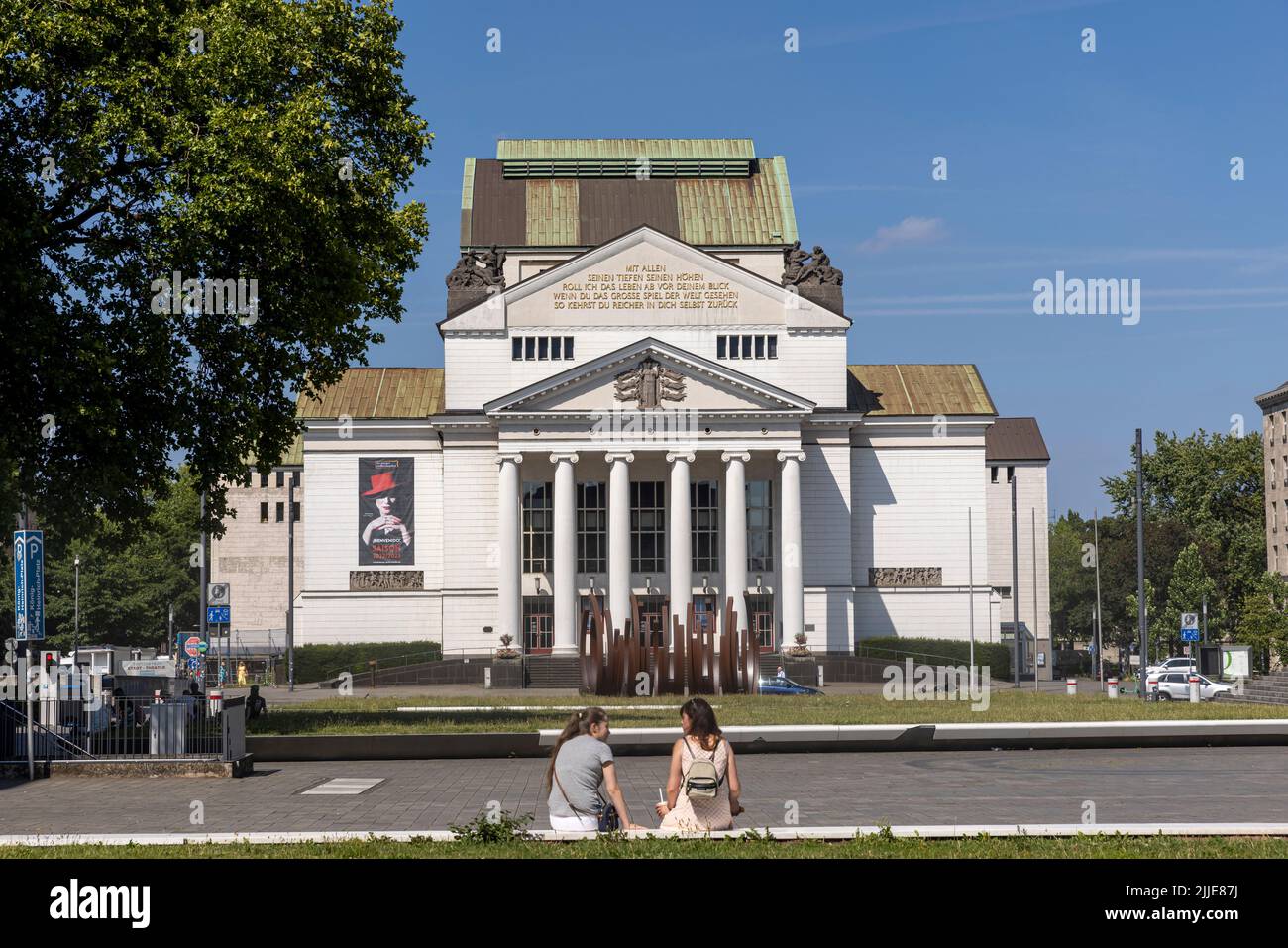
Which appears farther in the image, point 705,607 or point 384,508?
point 384,508

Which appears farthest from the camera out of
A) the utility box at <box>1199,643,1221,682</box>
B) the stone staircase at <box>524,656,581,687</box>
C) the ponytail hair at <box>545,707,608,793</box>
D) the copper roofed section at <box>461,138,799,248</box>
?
the copper roofed section at <box>461,138,799,248</box>

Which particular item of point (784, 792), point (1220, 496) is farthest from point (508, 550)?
point (1220, 496)

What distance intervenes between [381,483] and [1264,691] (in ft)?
154

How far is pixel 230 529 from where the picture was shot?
11688 cm

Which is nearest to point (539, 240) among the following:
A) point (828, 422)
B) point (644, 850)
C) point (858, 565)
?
point (828, 422)

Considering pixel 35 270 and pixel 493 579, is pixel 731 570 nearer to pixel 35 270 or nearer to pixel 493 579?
pixel 493 579

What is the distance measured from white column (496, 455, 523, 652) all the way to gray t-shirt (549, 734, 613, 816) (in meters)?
63.0

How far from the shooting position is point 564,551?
7700cm

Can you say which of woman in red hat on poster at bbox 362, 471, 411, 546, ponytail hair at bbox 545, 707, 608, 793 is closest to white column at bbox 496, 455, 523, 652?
woman in red hat on poster at bbox 362, 471, 411, 546

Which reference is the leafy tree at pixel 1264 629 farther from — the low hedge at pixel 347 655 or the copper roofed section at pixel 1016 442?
the low hedge at pixel 347 655

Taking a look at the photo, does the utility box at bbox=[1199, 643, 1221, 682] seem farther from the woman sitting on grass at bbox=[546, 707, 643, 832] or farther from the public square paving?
the woman sitting on grass at bbox=[546, 707, 643, 832]

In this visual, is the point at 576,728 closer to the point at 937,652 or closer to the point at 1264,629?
the point at 937,652

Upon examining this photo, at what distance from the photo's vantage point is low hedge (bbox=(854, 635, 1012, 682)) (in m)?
77.8

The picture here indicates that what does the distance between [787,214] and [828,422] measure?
16.0 metres
